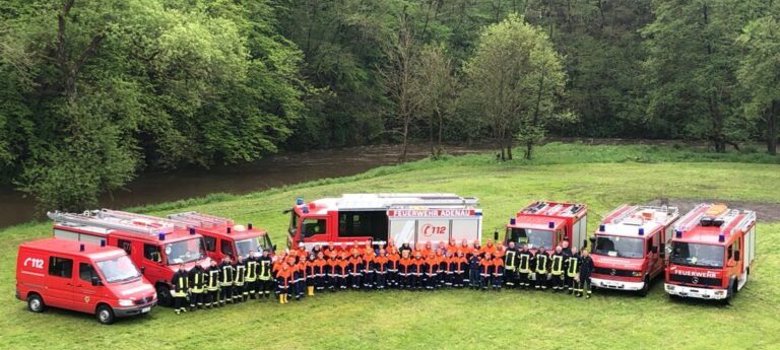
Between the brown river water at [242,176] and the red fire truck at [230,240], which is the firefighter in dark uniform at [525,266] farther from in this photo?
the brown river water at [242,176]

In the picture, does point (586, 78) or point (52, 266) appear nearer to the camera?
point (52, 266)

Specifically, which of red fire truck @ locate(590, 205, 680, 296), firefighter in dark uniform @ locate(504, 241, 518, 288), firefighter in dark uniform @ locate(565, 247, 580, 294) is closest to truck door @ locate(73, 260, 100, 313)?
firefighter in dark uniform @ locate(504, 241, 518, 288)

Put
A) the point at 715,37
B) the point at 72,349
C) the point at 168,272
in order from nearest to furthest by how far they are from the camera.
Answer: the point at 72,349
the point at 168,272
the point at 715,37

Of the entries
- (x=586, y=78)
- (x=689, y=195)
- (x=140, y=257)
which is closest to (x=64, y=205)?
(x=140, y=257)

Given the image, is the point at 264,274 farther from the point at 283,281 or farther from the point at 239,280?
the point at 239,280

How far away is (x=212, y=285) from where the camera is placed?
19.1 metres

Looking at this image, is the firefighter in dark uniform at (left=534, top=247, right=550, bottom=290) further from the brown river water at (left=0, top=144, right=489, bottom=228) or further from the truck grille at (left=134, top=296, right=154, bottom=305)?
the brown river water at (left=0, top=144, right=489, bottom=228)

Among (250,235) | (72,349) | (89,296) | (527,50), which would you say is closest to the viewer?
(72,349)

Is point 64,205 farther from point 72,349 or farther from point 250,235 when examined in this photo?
point 72,349

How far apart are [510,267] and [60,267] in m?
11.9

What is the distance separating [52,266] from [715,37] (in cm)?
4977

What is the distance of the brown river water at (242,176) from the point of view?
40.9 meters

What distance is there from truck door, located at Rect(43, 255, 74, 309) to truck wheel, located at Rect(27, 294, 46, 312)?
33cm

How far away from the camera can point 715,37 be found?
54.1 meters
